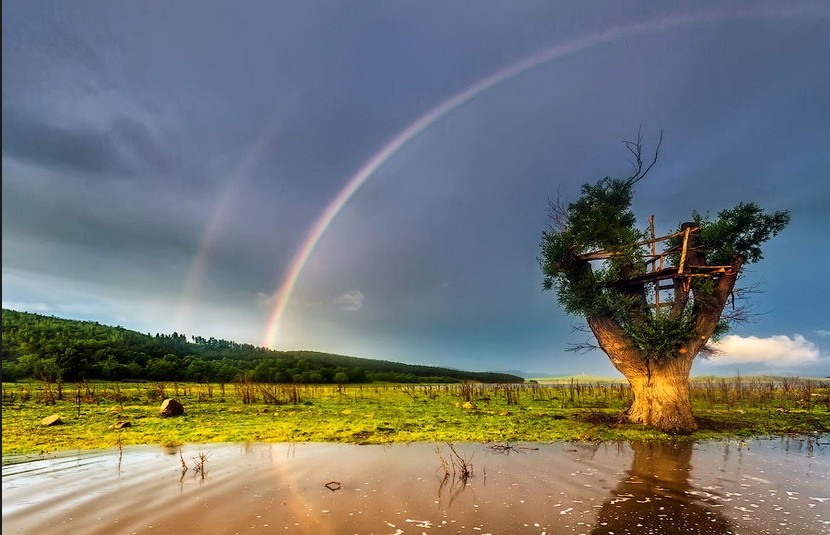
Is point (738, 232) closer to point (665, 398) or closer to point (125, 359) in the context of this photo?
point (665, 398)

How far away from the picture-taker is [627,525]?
27.9 ft

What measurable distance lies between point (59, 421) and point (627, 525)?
74.2ft

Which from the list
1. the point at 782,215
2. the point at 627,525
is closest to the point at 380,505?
the point at 627,525

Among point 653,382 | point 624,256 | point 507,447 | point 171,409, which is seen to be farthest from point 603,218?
point 171,409

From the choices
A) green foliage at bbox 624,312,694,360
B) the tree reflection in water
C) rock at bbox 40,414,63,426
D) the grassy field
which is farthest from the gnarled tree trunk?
rock at bbox 40,414,63,426

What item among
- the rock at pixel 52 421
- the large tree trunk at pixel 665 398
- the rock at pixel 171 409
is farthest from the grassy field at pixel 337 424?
the large tree trunk at pixel 665 398

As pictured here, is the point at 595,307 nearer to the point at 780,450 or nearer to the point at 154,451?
the point at 780,450

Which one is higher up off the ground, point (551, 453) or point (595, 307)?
point (595, 307)

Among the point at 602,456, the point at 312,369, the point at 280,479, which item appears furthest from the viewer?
the point at 312,369

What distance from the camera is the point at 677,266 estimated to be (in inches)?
829

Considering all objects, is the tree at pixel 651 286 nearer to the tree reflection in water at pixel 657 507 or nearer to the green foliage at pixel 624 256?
the green foliage at pixel 624 256

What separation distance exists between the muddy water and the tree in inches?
211

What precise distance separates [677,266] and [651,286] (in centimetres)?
196

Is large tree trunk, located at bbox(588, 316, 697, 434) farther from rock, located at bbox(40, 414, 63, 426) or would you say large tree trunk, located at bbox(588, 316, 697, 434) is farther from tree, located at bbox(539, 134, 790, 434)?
rock, located at bbox(40, 414, 63, 426)
